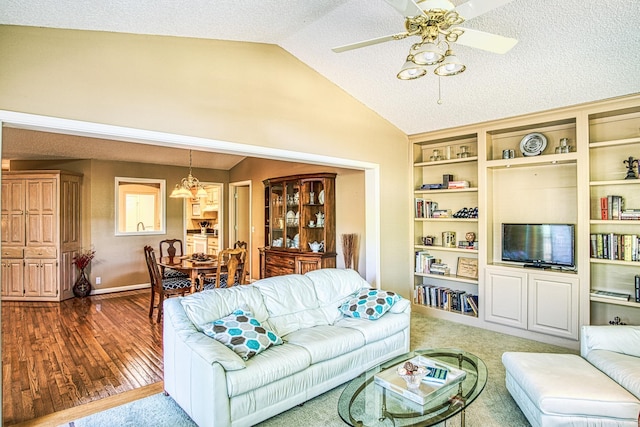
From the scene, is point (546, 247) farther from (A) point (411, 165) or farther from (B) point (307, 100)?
(B) point (307, 100)

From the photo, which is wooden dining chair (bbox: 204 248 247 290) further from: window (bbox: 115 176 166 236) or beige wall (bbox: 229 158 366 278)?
window (bbox: 115 176 166 236)

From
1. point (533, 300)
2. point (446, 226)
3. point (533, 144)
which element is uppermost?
point (533, 144)

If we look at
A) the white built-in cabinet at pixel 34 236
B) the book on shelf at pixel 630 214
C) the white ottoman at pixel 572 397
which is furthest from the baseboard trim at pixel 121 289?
the book on shelf at pixel 630 214

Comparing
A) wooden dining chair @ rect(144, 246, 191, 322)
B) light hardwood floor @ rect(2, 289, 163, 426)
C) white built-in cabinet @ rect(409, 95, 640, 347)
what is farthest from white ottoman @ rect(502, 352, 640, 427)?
wooden dining chair @ rect(144, 246, 191, 322)

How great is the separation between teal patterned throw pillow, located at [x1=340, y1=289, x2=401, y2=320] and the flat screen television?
6.06 ft

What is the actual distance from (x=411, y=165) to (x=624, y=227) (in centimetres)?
258

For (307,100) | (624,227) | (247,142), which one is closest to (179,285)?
(247,142)

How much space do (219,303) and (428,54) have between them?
238cm

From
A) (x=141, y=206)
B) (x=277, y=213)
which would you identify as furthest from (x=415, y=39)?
(x=141, y=206)

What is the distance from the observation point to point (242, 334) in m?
2.67

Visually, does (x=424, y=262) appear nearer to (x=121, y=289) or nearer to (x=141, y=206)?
(x=121, y=289)

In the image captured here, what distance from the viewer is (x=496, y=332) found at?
4496mm

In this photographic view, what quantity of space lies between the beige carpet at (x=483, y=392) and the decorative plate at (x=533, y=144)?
2234mm

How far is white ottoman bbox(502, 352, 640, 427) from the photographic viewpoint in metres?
2.18
